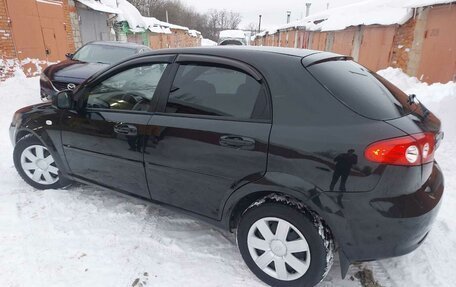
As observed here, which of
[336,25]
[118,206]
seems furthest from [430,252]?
[336,25]

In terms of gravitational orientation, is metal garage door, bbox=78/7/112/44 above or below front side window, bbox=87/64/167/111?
above

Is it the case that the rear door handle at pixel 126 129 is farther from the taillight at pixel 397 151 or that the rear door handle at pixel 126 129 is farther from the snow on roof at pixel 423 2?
the snow on roof at pixel 423 2

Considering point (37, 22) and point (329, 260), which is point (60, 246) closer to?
point (329, 260)

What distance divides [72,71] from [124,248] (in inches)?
206

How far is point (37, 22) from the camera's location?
396 inches

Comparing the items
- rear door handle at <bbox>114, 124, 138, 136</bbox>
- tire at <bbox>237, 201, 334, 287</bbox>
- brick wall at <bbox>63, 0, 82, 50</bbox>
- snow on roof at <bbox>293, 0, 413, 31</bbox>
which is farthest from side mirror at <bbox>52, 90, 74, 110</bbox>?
brick wall at <bbox>63, 0, 82, 50</bbox>

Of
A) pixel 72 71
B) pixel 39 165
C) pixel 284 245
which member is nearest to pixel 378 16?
pixel 72 71

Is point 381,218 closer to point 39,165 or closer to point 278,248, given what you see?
point 278,248

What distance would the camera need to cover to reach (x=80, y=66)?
7047 mm

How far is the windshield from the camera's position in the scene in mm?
7758

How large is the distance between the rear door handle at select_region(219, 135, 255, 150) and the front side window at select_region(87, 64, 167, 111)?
81 cm

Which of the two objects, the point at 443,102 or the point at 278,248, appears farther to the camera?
the point at 443,102

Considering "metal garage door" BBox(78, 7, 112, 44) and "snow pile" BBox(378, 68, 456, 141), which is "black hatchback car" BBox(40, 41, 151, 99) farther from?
"metal garage door" BBox(78, 7, 112, 44)

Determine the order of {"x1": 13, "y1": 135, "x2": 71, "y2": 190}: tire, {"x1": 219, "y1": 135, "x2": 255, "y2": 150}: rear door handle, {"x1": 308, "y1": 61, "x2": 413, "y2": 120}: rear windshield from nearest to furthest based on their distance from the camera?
{"x1": 308, "y1": 61, "x2": 413, "y2": 120}: rear windshield < {"x1": 219, "y1": 135, "x2": 255, "y2": 150}: rear door handle < {"x1": 13, "y1": 135, "x2": 71, "y2": 190}: tire
